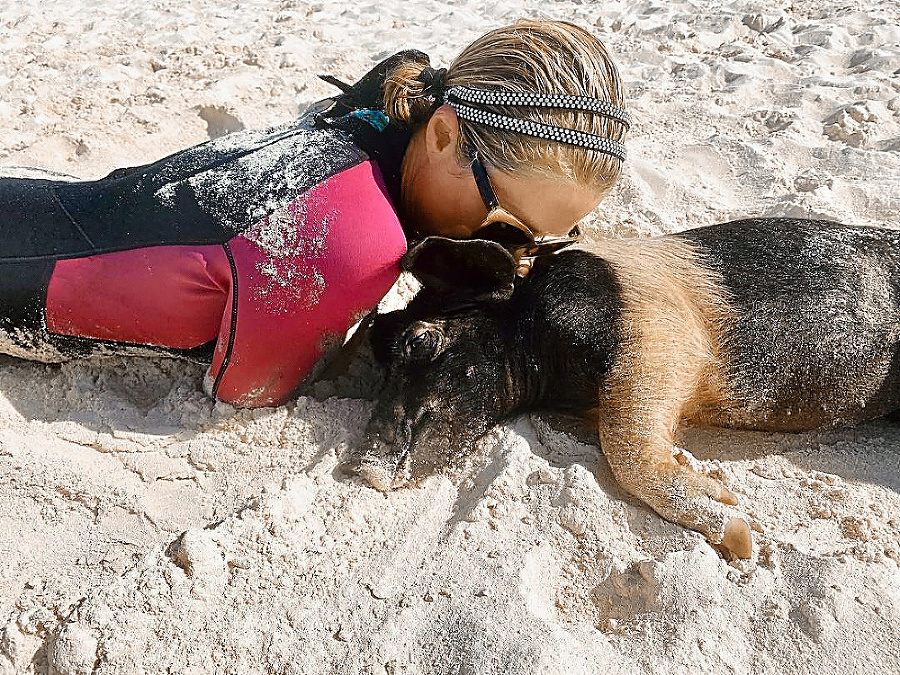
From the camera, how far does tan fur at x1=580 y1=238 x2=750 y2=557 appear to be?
2264mm

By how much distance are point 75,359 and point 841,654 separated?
2438 mm

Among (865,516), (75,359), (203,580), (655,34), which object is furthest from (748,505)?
(655,34)

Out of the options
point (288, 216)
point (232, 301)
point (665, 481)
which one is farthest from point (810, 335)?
point (232, 301)

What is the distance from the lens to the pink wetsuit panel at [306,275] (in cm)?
229

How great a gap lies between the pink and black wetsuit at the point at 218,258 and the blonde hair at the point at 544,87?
0.39 metres

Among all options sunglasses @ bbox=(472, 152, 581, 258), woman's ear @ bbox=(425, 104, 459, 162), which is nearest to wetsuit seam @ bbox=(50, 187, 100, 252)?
woman's ear @ bbox=(425, 104, 459, 162)

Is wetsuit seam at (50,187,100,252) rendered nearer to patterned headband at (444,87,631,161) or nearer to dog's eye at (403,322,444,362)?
dog's eye at (403,322,444,362)

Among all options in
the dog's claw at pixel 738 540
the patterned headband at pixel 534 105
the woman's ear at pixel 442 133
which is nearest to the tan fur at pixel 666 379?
the dog's claw at pixel 738 540

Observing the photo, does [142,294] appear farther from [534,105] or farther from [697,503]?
[697,503]

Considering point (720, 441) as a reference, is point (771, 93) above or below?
above

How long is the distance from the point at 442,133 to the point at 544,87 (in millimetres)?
351

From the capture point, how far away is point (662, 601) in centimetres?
198

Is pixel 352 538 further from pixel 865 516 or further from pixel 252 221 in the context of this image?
pixel 865 516

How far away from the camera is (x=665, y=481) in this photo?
90.4 inches
